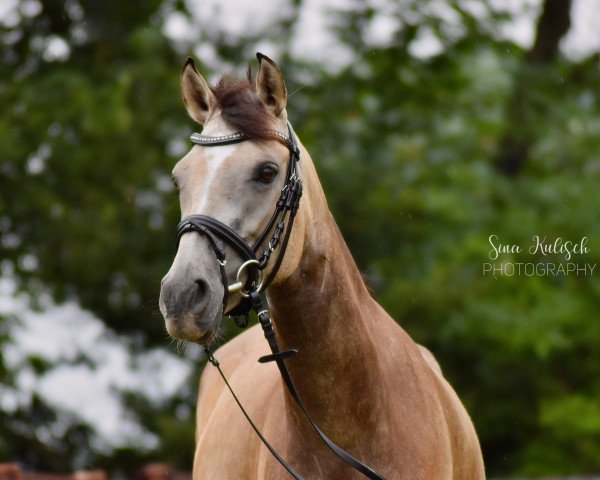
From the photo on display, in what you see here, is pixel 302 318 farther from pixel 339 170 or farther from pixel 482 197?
pixel 482 197

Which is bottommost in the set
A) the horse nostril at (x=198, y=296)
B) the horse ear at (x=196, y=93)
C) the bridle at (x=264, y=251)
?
the horse nostril at (x=198, y=296)

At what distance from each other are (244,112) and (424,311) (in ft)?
37.1

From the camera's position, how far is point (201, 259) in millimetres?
3547

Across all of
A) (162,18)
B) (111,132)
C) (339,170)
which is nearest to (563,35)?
(339,170)

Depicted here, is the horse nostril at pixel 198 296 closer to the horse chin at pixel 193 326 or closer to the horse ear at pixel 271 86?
the horse chin at pixel 193 326

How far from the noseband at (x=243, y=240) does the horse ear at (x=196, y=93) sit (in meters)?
0.22

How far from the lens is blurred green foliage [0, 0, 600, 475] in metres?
14.4

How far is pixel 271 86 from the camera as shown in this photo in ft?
13.1

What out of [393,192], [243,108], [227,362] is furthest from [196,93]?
[393,192]

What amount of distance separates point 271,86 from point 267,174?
0.38 m

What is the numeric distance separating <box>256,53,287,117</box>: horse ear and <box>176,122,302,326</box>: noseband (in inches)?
5.0

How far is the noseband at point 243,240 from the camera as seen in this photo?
142 inches

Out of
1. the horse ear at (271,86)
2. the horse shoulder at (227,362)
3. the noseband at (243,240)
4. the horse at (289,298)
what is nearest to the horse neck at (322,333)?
the horse at (289,298)

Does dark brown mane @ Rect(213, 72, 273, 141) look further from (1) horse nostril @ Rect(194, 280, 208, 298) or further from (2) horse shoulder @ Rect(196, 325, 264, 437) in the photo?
(2) horse shoulder @ Rect(196, 325, 264, 437)
